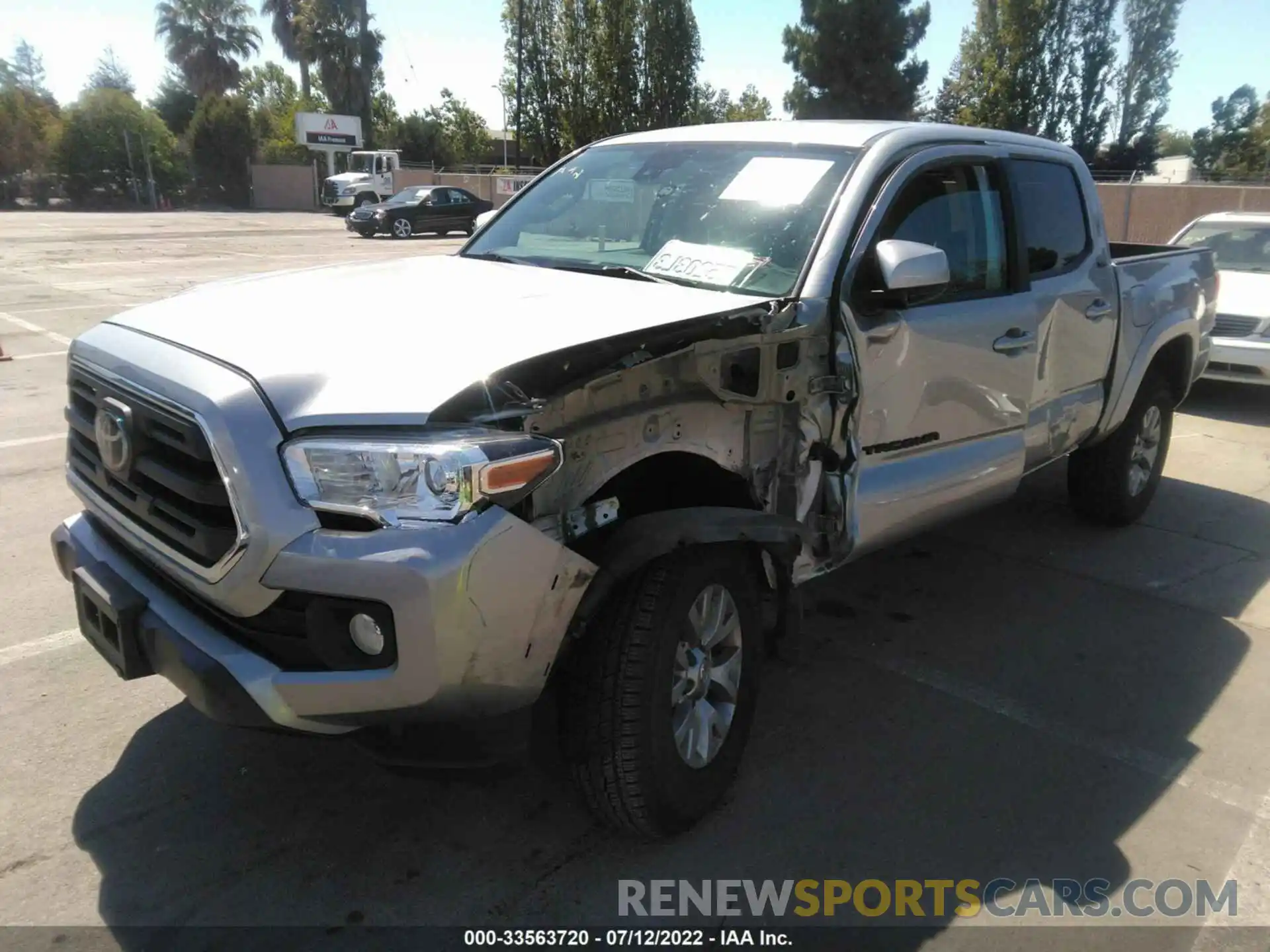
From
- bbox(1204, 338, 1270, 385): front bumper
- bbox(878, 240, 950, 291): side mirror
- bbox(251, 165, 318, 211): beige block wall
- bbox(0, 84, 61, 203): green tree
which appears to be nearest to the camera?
bbox(878, 240, 950, 291): side mirror

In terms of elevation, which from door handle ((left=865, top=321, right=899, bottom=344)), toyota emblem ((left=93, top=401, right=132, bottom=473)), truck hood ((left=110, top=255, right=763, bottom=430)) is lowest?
toyota emblem ((left=93, top=401, right=132, bottom=473))

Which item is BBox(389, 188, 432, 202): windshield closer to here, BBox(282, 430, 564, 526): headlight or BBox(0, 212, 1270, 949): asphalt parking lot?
BBox(0, 212, 1270, 949): asphalt parking lot

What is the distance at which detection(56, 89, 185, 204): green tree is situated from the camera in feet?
150

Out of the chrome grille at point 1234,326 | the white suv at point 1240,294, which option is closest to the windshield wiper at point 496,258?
the white suv at point 1240,294

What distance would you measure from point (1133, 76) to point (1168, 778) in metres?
51.1

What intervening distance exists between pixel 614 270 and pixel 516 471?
1.40 m

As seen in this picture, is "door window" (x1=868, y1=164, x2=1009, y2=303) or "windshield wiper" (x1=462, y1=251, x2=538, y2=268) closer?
"door window" (x1=868, y1=164, x2=1009, y2=303)

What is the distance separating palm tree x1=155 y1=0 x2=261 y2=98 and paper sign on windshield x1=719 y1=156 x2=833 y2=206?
212ft

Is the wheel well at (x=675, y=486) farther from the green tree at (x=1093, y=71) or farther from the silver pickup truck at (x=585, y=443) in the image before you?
the green tree at (x=1093, y=71)

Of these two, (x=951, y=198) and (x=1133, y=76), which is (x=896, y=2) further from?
(x=951, y=198)

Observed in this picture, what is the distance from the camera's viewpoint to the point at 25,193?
4584cm

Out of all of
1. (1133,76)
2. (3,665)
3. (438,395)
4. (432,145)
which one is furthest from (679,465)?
(432,145)

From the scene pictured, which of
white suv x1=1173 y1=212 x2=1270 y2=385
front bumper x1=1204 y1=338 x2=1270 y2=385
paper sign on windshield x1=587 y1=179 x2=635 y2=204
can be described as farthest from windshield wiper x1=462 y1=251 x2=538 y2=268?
front bumper x1=1204 y1=338 x2=1270 y2=385

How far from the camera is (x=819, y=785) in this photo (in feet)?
10.5
